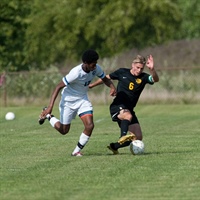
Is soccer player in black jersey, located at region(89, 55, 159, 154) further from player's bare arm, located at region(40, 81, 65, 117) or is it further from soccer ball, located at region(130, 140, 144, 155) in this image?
player's bare arm, located at region(40, 81, 65, 117)

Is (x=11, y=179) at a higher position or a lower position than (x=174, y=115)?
higher

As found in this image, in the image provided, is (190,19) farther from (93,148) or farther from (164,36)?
(93,148)

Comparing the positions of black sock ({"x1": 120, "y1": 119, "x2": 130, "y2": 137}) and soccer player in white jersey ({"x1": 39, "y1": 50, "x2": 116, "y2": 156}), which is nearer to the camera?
soccer player in white jersey ({"x1": 39, "y1": 50, "x2": 116, "y2": 156})

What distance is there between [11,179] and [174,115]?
730 inches

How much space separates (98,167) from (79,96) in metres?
2.40

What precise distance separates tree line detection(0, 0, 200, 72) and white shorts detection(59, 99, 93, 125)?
30.7 m

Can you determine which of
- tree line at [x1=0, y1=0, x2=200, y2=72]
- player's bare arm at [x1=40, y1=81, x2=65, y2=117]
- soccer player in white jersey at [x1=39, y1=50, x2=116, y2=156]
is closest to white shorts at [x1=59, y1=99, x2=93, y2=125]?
soccer player in white jersey at [x1=39, y1=50, x2=116, y2=156]

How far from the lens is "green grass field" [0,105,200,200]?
34.7ft

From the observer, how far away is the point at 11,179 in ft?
39.3

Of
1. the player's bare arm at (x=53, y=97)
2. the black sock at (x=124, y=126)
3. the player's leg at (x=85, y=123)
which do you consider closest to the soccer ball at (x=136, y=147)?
the black sock at (x=124, y=126)

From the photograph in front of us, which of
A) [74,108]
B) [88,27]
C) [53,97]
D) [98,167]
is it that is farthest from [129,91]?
[88,27]

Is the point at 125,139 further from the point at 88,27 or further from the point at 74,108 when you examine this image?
the point at 88,27

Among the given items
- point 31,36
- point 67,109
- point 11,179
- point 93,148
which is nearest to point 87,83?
point 67,109

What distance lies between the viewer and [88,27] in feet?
161
